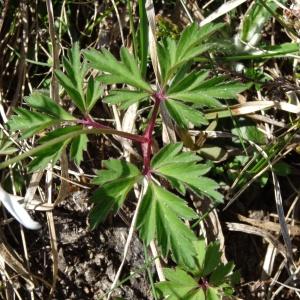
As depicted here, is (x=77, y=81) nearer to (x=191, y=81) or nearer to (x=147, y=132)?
(x=147, y=132)

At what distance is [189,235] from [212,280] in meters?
0.44

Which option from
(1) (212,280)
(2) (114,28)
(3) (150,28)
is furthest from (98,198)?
(2) (114,28)

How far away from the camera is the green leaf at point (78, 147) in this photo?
2.21 m

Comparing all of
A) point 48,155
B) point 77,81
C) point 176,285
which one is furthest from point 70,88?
point 176,285

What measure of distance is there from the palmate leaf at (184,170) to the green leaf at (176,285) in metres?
0.45

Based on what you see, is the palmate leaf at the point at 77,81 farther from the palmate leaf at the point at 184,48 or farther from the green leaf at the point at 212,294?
the green leaf at the point at 212,294

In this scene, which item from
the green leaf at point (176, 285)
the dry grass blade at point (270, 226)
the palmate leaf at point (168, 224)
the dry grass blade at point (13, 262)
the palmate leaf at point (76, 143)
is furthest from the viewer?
the dry grass blade at point (270, 226)

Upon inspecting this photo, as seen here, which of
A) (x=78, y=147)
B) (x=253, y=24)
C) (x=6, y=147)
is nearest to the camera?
(x=78, y=147)

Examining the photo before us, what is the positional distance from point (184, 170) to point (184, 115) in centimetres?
23

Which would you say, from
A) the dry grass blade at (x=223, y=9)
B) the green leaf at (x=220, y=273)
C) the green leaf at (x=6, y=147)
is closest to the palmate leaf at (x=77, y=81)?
the green leaf at (x=6, y=147)

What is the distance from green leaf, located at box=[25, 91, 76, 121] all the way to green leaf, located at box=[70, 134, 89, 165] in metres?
0.11

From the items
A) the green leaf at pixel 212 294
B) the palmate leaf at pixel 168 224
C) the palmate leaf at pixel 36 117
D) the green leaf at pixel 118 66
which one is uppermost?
the green leaf at pixel 118 66

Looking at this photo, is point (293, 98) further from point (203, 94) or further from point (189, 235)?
point (189, 235)

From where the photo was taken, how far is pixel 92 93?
7.53 feet
